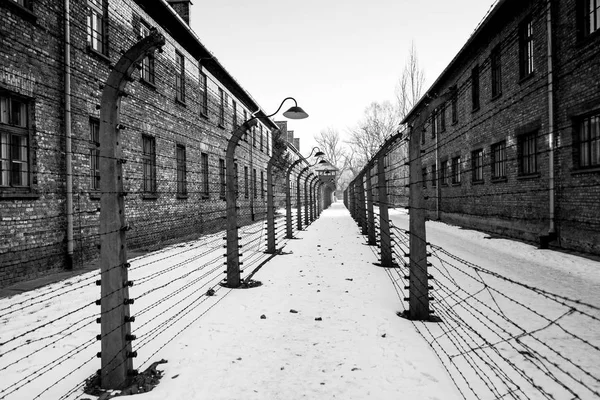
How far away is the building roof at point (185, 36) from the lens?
11.6m

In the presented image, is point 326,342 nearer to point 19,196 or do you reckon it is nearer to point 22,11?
point 19,196

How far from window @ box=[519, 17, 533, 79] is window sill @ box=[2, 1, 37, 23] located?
13.0 metres

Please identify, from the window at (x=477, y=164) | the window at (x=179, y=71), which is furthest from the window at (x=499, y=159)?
the window at (x=179, y=71)

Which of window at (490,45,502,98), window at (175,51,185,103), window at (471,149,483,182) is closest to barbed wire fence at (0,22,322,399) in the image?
window at (175,51,185,103)

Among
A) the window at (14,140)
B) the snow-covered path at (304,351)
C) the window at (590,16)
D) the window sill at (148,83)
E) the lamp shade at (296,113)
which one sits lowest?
the snow-covered path at (304,351)

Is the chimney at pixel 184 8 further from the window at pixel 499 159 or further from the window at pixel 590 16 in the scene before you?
the window at pixel 590 16

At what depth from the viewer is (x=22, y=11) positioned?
6.88m

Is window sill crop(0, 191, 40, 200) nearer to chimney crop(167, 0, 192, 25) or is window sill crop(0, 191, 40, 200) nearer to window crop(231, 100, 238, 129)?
chimney crop(167, 0, 192, 25)

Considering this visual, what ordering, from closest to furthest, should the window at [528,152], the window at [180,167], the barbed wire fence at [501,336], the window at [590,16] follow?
the barbed wire fence at [501,336]
the window at [590,16]
the window at [528,152]
the window at [180,167]

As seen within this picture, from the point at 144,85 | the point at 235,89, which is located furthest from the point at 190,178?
the point at 235,89

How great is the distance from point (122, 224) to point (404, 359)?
8.94ft

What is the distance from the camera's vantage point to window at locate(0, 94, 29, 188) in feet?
21.8

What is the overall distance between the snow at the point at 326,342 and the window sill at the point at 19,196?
1.70m

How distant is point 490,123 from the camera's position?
14.5 metres
